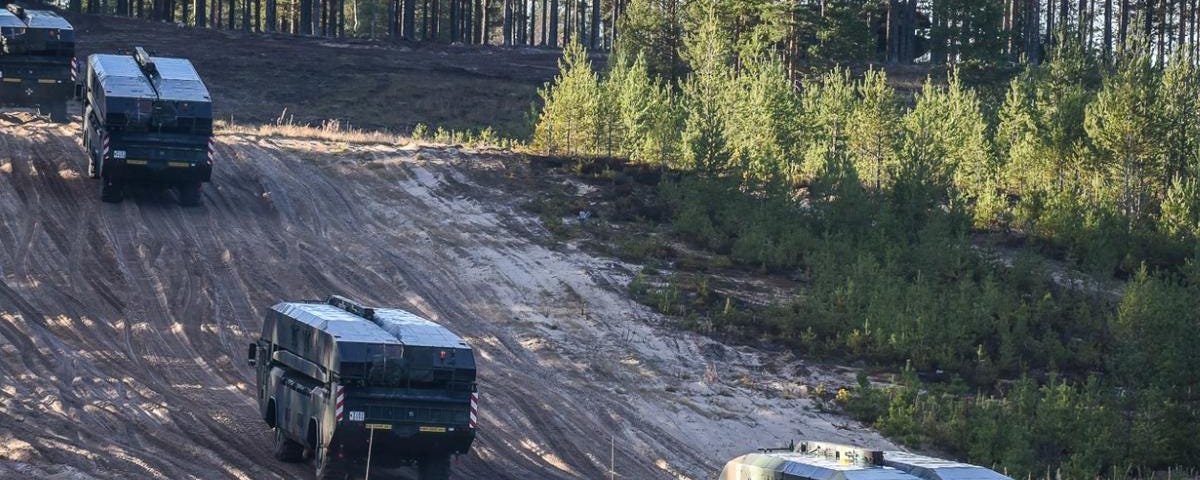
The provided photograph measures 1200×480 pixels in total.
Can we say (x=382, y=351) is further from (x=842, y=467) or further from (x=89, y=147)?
(x=89, y=147)

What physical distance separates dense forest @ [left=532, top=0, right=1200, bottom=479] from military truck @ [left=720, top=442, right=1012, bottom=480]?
8.68 meters

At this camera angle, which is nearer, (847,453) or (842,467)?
(842,467)

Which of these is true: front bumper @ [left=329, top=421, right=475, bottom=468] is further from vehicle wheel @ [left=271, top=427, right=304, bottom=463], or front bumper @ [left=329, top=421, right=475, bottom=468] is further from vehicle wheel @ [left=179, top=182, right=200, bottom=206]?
vehicle wheel @ [left=179, top=182, right=200, bottom=206]

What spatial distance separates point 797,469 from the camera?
58.8ft

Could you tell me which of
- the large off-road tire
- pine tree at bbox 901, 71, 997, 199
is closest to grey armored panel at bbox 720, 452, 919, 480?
the large off-road tire

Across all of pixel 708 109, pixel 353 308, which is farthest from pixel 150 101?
pixel 708 109

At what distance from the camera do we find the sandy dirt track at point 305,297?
24531 millimetres

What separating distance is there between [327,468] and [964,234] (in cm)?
2507

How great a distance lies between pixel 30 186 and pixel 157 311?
32.7 feet

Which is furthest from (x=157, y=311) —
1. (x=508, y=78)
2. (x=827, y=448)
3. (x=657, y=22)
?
(x=508, y=78)

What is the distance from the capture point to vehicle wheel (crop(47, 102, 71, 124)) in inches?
1746

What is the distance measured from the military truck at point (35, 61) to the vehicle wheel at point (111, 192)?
6.92 m

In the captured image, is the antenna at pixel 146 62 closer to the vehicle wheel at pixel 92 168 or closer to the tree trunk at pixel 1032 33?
the vehicle wheel at pixel 92 168

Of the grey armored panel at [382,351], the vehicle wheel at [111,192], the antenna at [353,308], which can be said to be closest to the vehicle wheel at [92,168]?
the vehicle wheel at [111,192]
